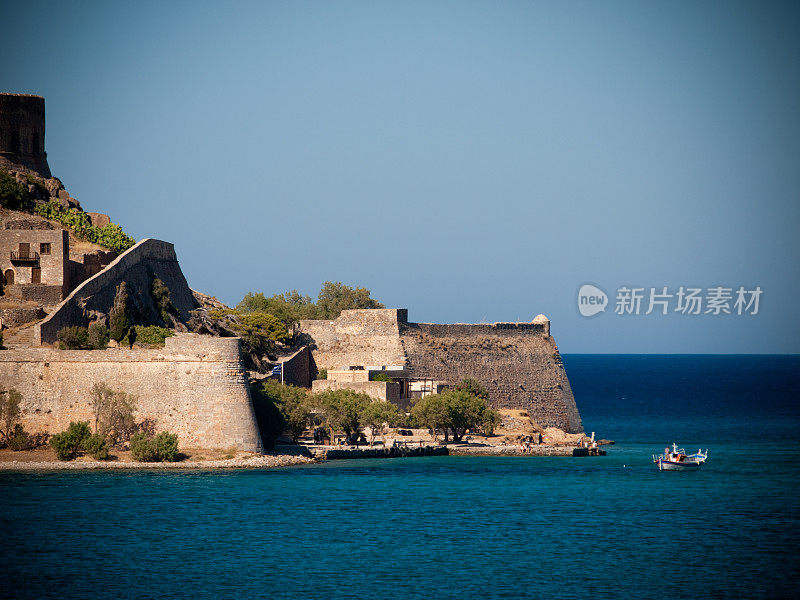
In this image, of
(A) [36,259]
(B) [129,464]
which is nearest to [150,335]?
(A) [36,259]

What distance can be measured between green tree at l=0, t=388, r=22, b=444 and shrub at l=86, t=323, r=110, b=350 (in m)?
3.86

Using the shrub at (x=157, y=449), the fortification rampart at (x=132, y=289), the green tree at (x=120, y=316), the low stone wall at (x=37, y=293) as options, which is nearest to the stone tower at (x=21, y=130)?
the fortification rampart at (x=132, y=289)

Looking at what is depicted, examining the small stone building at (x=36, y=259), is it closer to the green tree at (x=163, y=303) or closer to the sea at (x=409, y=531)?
the green tree at (x=163, y=303)

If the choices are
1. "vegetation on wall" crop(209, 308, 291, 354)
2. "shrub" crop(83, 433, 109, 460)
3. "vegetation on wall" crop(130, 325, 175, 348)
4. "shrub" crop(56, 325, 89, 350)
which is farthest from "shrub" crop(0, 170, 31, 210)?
"shrub" crop(83, 433, 109, 460)

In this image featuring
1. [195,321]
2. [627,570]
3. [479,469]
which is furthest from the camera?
[195,321]

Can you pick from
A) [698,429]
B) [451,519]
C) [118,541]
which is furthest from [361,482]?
[698,429]

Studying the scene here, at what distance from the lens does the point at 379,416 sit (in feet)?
170

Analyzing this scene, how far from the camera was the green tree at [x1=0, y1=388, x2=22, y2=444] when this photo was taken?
4188cm

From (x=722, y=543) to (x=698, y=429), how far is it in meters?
40.9

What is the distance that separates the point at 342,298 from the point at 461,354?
23.2 meters

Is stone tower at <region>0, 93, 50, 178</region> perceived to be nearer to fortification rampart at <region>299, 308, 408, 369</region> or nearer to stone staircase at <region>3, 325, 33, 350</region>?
stone staircase at <region>3, 325, 33, 350</region>

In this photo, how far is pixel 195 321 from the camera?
55594 mm

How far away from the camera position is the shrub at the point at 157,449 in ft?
135

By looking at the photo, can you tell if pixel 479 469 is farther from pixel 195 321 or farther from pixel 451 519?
pixel 195 321
